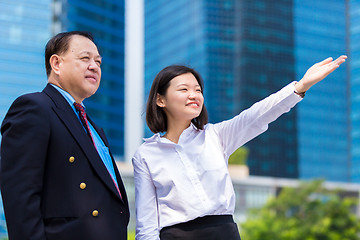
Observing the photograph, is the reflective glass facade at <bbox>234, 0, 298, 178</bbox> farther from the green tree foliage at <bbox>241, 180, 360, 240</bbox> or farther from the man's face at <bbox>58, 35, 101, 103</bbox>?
the man's face at <bbox>58, 35, 101, 103</bbox>

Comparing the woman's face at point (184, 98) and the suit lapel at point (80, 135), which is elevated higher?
the woman's face at point (184, 98)

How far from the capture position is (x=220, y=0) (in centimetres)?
7369

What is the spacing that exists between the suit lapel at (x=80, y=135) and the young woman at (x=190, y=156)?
1.16 feet

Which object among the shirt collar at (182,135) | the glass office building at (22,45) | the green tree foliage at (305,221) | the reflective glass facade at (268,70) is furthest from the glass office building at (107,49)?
the shirt collar at (182,135)

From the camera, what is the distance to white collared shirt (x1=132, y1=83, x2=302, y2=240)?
2646mm

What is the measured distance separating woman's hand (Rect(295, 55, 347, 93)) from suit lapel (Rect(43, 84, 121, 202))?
0.98 metres

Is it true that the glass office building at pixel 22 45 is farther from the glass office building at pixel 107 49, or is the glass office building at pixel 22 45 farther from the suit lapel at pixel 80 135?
the suit lapel at pixel 80 135

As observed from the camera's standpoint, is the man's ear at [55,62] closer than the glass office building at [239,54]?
Yes

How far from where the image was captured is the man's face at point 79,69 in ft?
8.42

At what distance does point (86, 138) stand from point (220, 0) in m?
73.2

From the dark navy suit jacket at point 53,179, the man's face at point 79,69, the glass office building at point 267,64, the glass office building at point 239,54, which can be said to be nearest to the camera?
the dark navy suit jacket at point 53,179

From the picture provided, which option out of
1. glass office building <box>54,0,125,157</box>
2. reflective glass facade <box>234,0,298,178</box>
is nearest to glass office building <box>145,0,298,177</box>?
reflective glass facade <box>234,0,298,178</box>

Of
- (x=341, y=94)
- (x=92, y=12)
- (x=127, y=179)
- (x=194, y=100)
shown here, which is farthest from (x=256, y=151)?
(x=194, y=100)

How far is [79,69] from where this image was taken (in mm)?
2566
